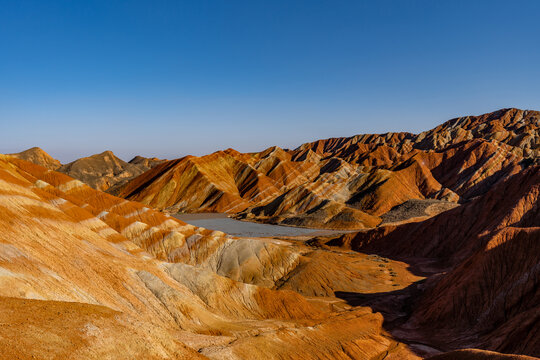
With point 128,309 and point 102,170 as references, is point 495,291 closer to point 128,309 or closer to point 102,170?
point 128,309

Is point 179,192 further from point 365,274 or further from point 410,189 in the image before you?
point 365,274

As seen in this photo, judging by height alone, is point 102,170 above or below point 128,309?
above

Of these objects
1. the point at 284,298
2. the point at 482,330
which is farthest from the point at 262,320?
the point at 482,330

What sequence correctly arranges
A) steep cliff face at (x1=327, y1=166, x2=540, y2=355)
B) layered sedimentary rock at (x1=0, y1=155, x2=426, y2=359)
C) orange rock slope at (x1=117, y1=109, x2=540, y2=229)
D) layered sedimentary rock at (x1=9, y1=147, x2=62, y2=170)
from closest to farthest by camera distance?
layered sedimentary rock at (x1=0, y1=155, x2=426, y2=359), steep cliff face at (x1=327, y1=166, x2=540, y2=355), orange rock slope at (x1=117, y1=109, x2=540, y2=229), layered sedimentary rock at (x1=9, y1=147, x2=62, y2=170)

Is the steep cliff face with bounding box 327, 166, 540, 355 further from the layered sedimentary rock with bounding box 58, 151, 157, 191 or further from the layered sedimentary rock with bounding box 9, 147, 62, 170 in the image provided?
the layered sedimentary rock with bounding box 9, 147, 62, 170

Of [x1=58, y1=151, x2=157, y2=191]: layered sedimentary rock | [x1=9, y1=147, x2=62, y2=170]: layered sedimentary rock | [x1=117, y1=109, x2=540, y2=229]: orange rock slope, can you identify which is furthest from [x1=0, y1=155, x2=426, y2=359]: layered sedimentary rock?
[x1=9, y1=147, x2=62, y2=170]: layered sedimentary rock

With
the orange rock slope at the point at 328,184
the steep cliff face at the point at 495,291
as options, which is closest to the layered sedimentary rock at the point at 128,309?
the steep cliff face at the point at 495,291

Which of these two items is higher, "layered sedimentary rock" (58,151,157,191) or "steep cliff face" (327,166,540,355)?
"layered sedimentary rock" (58,151,157,191)

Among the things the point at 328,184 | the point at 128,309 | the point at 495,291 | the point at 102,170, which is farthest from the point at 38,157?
the point at 495,291

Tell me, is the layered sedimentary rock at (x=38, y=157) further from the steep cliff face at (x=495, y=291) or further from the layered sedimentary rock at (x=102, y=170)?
the steep cliff face at (x=495, y=291)
